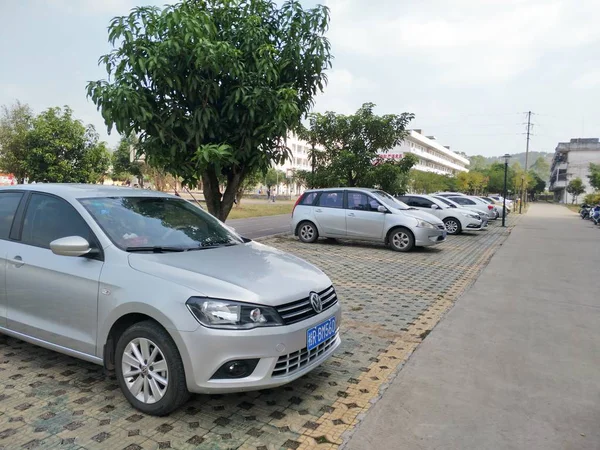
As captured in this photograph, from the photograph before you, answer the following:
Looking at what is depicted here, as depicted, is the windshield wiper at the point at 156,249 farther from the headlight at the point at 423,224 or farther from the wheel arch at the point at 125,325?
the headlight at the point at 423,224

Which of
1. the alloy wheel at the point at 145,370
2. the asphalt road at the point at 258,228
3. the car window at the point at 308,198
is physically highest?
the car window at the point at 308,198

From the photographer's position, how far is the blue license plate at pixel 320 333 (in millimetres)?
3242

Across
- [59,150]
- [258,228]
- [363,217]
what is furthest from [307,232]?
[59,150]

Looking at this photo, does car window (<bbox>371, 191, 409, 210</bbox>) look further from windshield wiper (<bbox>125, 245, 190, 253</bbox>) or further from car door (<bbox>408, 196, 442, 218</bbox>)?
windshield wiper (<bbox>125, 245, 190, 253</bbox>)

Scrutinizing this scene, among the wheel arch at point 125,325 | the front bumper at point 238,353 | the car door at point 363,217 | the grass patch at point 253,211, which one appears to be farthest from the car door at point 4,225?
the grass patch at point 253,211

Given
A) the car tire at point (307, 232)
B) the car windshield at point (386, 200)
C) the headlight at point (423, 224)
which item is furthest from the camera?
the car tire at point (307, 232)

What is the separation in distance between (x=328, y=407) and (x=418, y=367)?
1.17 metres

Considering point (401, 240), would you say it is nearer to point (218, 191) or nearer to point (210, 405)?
point (218, 191)

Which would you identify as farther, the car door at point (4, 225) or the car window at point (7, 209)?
the car window at point (7, 209)

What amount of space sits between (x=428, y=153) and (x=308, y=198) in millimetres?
85449

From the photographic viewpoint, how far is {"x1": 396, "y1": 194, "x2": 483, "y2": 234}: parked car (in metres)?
16.6

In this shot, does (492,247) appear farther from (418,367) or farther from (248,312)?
(248,312)

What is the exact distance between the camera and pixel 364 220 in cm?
1185

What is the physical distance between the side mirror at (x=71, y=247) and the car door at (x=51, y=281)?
10 centimetres
